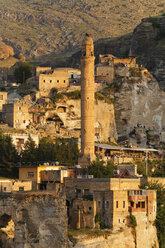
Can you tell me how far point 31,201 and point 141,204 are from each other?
14473 millimetres

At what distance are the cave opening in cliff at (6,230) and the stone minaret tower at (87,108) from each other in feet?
82.7

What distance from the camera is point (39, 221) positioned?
62000 mm

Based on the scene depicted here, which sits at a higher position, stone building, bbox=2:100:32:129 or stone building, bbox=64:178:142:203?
stone building, bbox=2:100:32:129

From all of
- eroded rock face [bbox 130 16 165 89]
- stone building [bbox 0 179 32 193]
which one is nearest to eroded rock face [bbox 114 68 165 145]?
eroded rock face [bbox 130 16 165 89]

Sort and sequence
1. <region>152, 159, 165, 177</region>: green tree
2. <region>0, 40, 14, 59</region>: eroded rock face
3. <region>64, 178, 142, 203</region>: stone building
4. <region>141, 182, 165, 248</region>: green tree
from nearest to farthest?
<region>64, 178, 142, 203</region>: stone building, <region>141, 182, 165, 248</region>: green tree, <region>152, 159, 165, 177</region>: green tree, <region>0, 40, 14, 59</region>: eroded rock face

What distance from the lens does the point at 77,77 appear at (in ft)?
389

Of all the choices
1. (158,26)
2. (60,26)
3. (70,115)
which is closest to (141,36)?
(158,26)

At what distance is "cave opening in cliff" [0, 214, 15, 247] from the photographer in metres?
63.7

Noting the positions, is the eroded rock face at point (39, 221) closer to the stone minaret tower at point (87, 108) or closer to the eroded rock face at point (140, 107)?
the stone minaret tower at point (87, 108)

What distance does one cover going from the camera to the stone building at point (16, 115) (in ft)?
338

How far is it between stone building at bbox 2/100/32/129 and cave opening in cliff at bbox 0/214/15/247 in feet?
123

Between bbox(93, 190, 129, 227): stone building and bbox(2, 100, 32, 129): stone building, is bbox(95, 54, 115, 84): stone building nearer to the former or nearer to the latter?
bbox(2, 100, 32, 129): stone building

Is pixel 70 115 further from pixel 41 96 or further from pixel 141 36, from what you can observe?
pixel 141 36

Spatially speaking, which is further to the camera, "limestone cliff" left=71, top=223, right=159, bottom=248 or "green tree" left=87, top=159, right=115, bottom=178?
"green tree" left=87, top=159, right=115, bottom=178
